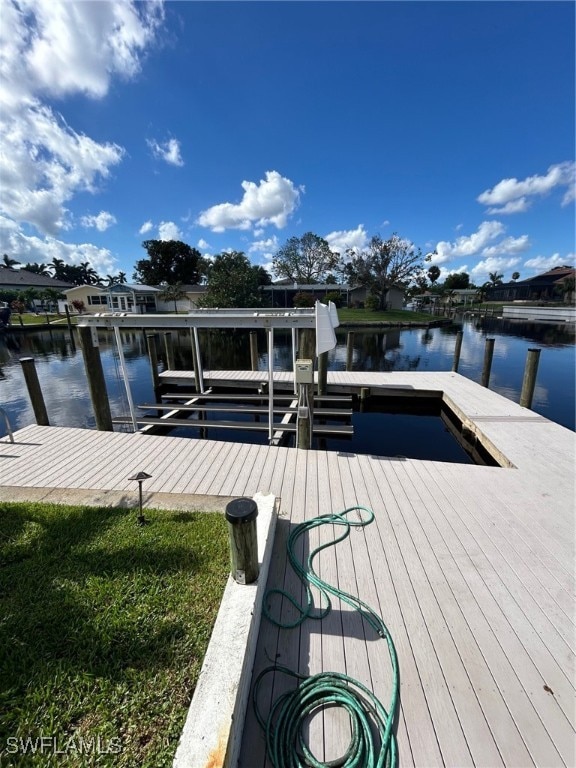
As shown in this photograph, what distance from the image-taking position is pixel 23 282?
45969mm

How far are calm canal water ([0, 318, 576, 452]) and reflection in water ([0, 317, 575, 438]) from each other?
0.11 ft

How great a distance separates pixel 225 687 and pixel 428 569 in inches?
75.0

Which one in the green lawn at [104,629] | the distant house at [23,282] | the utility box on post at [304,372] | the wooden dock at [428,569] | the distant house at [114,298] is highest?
the distant house at [23,282]

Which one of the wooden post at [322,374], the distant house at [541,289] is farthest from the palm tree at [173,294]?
the distant house at [541,289]

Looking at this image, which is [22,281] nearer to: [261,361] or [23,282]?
[23,282]

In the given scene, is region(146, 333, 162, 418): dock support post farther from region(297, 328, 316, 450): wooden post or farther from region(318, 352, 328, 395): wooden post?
region(297, 328, 316, 450): wooden post

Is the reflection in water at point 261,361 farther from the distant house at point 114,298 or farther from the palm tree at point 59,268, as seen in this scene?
the palm tree at point 59,268

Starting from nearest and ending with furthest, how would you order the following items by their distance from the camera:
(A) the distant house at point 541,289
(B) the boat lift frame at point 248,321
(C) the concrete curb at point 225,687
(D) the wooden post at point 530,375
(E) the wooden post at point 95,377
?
(C) the concrete curb at point 225,687
(B) the boat lift frame at point 248,321
(E) the wooden post at point 95,377
(D) the wooden post at point 530,375
(A) the distant house at point 541,289

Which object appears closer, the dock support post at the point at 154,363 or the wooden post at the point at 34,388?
the wooden post at the point at 34,388

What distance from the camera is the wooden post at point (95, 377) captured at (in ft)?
18.2

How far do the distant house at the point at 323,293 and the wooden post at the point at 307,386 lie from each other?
1398 inches

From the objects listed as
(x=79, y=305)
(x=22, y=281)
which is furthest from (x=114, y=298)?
(x=22, y=281)

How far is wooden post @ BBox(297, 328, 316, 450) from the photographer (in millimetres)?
5008

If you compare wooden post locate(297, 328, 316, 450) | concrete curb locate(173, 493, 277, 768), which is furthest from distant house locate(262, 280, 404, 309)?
concrete curb locate(173, 493, 277, 768)
